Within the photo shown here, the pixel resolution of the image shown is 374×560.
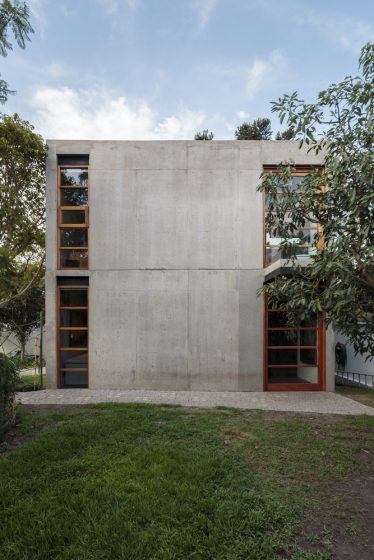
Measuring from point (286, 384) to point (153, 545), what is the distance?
7.20 meters

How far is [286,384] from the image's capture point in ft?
30.0

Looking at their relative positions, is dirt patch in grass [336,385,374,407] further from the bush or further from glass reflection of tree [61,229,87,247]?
glass reflection of tree [61,229,87,247]

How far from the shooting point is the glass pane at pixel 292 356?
30.2 ft

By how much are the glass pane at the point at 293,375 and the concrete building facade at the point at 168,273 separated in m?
Result: 0.03

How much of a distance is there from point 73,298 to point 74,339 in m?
1.18

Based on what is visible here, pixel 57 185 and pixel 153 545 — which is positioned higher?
pixel 57 185

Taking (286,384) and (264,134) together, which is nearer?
(286,384)

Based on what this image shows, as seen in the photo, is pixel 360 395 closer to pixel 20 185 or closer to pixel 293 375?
pixel 293 375

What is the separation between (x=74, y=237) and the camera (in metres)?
9.49

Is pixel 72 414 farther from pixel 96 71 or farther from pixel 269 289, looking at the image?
pixel 96 71

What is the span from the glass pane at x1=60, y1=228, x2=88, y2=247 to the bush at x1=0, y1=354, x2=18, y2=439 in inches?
178

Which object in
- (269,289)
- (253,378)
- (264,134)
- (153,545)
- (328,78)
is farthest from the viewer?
(264,134)

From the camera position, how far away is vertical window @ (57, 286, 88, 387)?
9297 millimetres

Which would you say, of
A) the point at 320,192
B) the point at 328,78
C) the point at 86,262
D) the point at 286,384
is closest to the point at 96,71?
the point at 86,262
